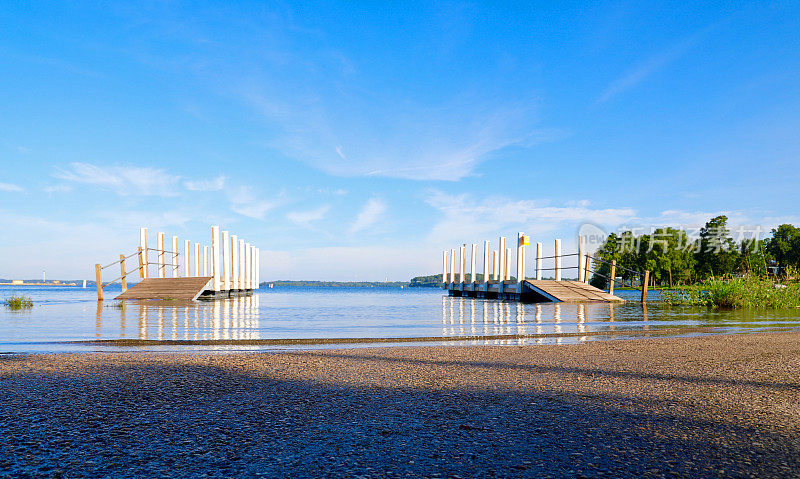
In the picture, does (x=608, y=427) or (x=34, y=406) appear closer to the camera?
(x=608, y=427)

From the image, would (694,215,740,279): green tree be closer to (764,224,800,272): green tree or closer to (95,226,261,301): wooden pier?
(764,224,800,272): green tree

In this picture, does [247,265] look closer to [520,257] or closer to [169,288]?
[169,288]

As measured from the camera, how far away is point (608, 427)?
12.3ft

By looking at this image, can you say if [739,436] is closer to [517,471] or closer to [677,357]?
[517,471]

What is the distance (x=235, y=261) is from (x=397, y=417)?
32.4 metres

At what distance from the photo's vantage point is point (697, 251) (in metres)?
78.5

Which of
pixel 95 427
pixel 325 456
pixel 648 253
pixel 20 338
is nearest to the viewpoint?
pixel 325 456

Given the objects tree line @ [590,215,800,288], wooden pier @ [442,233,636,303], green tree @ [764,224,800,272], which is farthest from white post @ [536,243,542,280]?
green tree @ [764,224,800,272]

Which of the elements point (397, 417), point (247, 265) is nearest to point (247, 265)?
point (247, 265)

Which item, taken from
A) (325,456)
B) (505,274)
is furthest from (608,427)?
(505,274)

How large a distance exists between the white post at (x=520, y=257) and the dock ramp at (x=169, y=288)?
18.7 m

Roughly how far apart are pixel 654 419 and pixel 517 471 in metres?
1.73

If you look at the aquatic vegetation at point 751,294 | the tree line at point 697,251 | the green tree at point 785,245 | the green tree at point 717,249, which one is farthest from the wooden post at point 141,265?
the green tree at point 785,245

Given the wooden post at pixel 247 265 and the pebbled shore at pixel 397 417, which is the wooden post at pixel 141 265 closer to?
the wooden post at pixel 247 265
